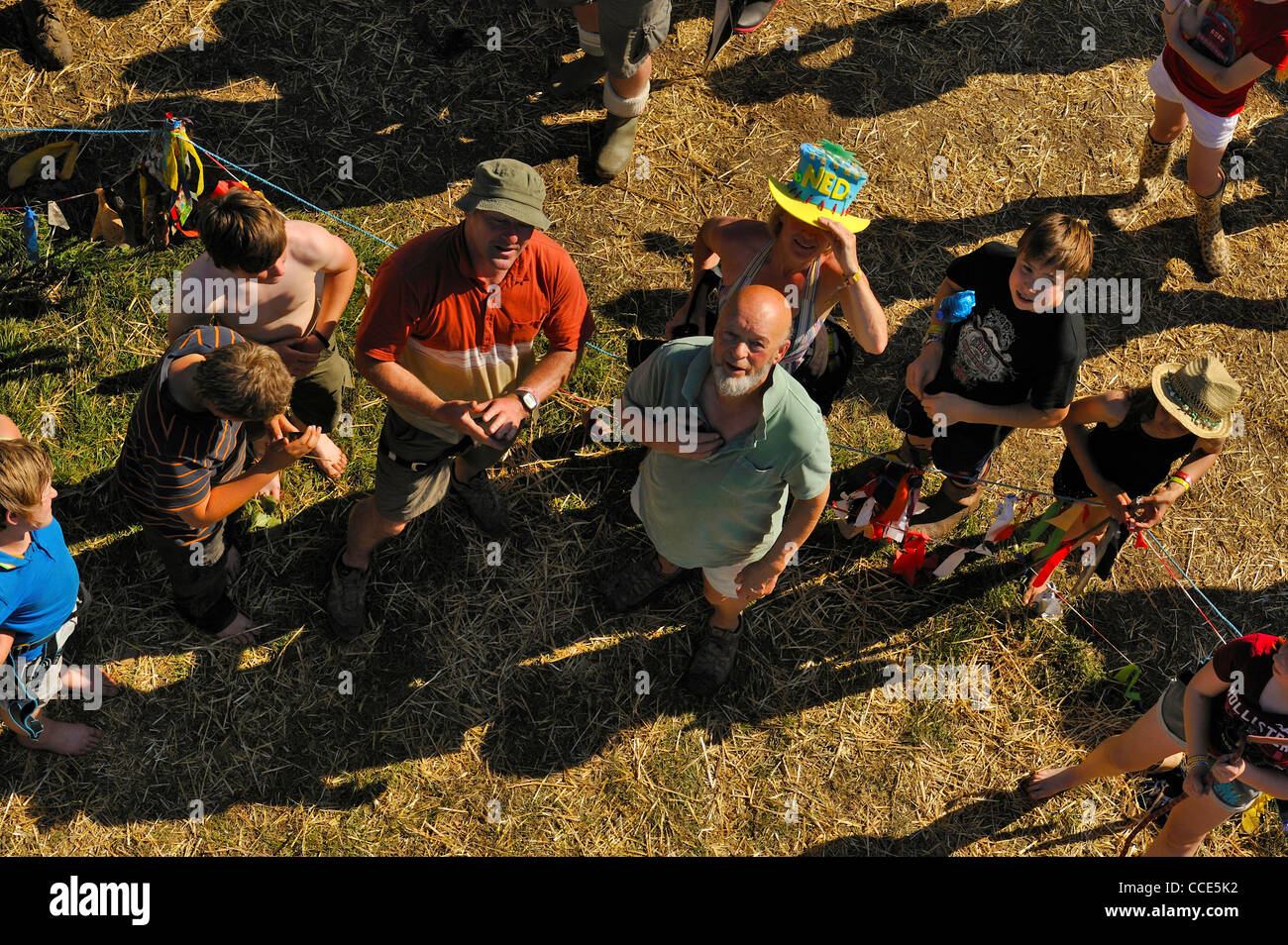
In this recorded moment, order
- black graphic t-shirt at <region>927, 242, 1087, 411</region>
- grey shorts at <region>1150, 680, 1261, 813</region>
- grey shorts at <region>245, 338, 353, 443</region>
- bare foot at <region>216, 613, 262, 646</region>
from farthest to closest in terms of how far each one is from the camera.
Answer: bare foot at <region>216, 613, 262, 646</region> < grey shorts at <region>245, 338, 353, 443</region> < black graphic t-shirt at <region>927, 242, 1087, 411</region> < grey shorts at <region>1150, 680, 1261, 813</region>

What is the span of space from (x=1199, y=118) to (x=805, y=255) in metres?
3.49

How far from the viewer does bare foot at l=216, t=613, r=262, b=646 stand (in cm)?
535

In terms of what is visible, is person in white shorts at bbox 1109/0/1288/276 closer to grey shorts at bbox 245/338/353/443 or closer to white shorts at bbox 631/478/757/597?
white shorts at bbox 631/478/757/597

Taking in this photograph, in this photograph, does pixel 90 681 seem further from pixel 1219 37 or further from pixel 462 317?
pixel 1219 37

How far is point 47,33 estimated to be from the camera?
262 inches

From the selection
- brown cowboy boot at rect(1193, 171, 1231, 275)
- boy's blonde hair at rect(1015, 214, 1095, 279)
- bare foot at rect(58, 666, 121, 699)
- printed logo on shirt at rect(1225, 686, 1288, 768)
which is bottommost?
bare foot at rect(58, 666, 121, 699)

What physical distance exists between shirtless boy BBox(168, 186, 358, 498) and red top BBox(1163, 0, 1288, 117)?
17.0 ft

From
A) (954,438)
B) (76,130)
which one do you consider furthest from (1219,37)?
(76,130)

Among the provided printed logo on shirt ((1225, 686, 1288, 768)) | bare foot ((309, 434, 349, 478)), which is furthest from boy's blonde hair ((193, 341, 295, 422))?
printed logo on shirt ((1225, 686, 1288, 768))

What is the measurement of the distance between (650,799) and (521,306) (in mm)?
2727

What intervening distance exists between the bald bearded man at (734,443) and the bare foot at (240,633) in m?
2.40

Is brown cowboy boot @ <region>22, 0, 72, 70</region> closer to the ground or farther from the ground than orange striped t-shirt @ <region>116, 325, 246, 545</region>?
farther from the ground

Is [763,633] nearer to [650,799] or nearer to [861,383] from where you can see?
[650,799]

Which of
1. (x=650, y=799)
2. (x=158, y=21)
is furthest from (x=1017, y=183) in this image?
(x=158, y=21)
